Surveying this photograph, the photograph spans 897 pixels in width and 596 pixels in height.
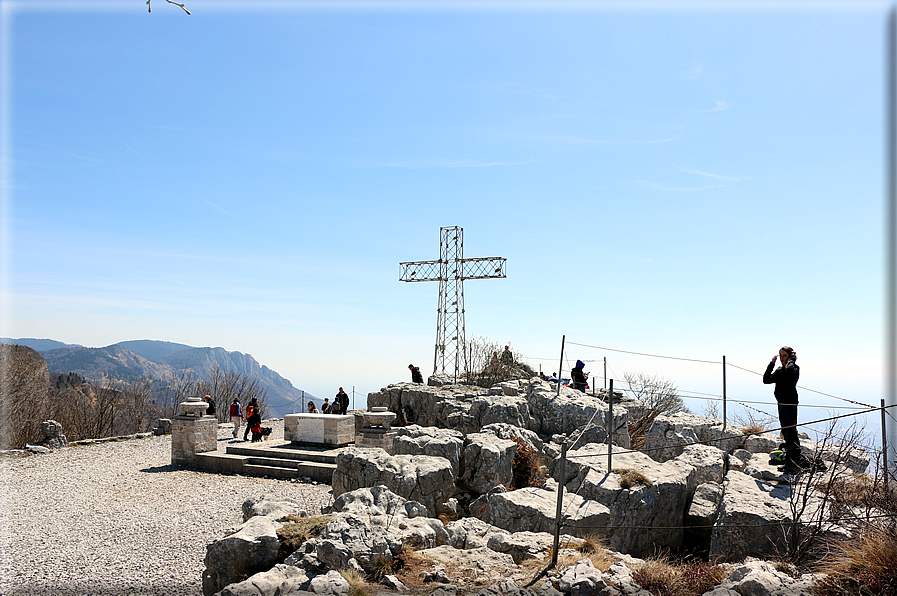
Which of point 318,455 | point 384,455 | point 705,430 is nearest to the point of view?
point 384,455

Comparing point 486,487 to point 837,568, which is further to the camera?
point 486,487

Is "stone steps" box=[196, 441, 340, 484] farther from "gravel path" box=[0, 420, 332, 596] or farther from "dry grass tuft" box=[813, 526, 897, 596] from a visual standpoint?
"dry grass tuft" box=[813, 526, 897, 596]

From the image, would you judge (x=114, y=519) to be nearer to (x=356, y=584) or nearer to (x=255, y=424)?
(x=255, y=424)

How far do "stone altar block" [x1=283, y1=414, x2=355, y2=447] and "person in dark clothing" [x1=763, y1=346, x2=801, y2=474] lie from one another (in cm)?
1271

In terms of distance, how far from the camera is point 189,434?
52.0 ft

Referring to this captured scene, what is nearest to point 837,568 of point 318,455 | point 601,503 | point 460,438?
point 601,503

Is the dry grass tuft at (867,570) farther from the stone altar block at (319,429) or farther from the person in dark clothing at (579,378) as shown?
the person in dark clothing at (579,378)

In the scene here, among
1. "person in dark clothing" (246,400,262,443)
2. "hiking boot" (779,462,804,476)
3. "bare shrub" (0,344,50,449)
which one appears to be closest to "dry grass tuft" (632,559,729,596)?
"hiking boot" (779,462,804,476)

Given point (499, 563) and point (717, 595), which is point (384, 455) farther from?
point (717, 595)

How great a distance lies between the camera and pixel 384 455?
10.2m

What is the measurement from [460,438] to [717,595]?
7.58 m

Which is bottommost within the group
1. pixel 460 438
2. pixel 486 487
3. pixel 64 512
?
pixel 64 512

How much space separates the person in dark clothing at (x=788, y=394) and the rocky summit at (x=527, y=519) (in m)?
0.41

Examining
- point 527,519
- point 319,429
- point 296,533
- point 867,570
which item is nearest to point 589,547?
point 527,519
